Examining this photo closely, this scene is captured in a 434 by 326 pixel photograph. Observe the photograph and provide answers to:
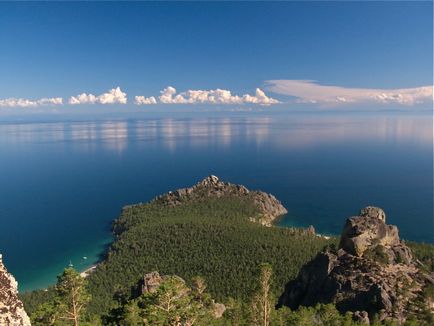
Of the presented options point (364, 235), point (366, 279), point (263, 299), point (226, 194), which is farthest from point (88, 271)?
point (263, 299)

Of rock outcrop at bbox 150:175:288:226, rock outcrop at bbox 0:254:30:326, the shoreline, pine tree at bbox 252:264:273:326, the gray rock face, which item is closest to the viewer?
rock outcrop at bbox 0:254:30:326

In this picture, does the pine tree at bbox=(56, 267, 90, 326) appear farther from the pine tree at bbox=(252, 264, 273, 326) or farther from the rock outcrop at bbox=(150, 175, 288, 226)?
the rock outcrop at bbox=(150, 175, 288, 226)

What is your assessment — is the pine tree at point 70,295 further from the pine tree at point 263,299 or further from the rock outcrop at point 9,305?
the rock outcrop at point 9,305

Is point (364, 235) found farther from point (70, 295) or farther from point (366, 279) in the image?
point (70, 295)

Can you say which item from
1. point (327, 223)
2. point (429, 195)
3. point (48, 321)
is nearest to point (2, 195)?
point (327, 223)

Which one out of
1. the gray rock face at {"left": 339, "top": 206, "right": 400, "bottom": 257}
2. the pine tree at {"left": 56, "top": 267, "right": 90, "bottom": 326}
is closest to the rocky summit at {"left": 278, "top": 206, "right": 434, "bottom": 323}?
the gray rock face at {"left": 339, "top": 206, "right": 400, "bottom": 257}
